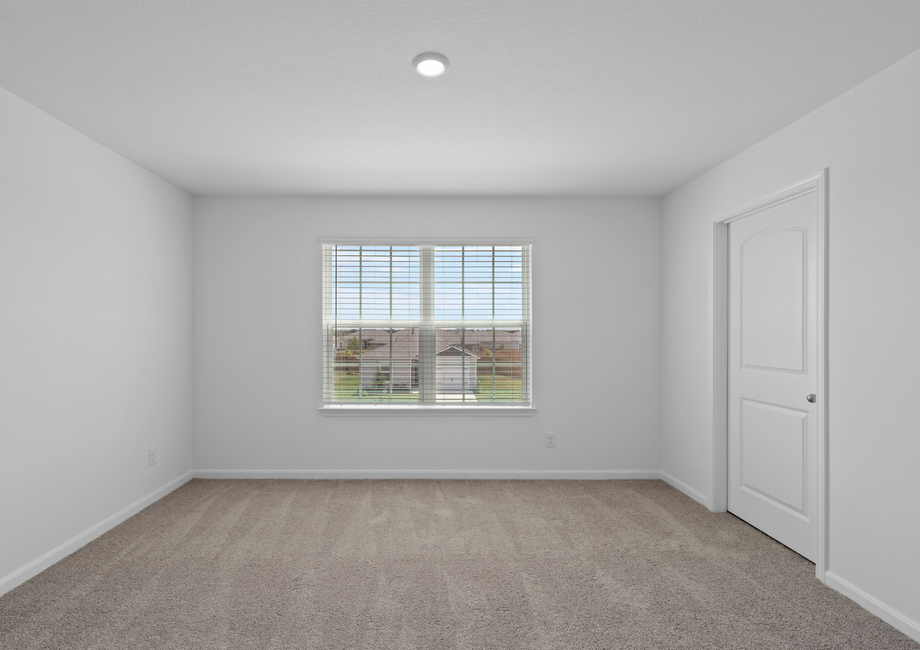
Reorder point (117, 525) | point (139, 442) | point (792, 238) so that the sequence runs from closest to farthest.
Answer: point (792, 238) < point (117, 525) < point (139, 442)

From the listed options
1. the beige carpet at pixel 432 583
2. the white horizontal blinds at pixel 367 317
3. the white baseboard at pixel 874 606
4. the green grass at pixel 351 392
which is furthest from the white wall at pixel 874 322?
the green grass at pixel 351 392

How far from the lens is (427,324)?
4.71 meters

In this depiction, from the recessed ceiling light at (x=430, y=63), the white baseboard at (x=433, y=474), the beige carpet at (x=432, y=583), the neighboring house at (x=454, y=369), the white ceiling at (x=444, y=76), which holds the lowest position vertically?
the beige carpet at (x=432, y=583)

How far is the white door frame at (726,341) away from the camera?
2711 mm

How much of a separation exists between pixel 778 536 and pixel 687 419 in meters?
1.13

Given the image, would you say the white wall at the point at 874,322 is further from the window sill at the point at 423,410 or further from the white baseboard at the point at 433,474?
the window sill at the point at 423,410

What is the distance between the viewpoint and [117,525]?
11.5 feet

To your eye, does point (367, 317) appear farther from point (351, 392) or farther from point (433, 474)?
point (433, 474)

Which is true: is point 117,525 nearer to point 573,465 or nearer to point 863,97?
point 573,465

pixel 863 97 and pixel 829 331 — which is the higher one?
pixel 863 97

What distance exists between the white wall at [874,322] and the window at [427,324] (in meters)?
2.31

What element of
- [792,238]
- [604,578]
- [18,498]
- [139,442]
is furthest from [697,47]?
[139,442]

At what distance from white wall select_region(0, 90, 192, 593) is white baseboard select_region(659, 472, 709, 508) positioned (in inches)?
163

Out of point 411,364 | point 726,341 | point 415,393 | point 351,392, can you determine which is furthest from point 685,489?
point 351,392
